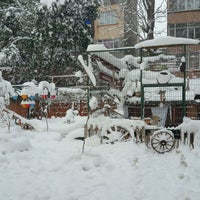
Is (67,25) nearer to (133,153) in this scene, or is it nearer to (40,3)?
(40,3)

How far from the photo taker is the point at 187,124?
22.4 ft

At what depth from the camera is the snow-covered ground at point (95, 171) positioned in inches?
164

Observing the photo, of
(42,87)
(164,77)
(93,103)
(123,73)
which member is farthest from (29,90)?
(164,77)

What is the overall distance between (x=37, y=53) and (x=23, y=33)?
2.00 m

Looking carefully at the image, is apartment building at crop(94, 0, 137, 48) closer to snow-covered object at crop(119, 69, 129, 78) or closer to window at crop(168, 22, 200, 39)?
window at crop(168, 22, 200, 39)

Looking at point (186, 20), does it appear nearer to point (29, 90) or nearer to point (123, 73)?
point (29, 90)

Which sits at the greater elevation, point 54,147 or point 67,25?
point 67,25

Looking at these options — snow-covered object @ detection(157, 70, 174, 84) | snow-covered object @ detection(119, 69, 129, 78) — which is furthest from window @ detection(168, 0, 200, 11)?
snow-covered object @ detection(157, 70, 174, 84)

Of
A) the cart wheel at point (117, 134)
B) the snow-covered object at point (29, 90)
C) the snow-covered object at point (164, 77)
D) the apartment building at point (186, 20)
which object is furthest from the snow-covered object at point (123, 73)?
the apartment building at point (186, 20)

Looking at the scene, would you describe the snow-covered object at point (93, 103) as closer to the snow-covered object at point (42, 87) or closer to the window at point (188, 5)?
the snow-covered object at point (42, 87)

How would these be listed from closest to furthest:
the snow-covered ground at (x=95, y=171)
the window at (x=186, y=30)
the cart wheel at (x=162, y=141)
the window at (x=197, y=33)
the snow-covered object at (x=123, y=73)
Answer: the snow-covered ground at (x=95, y=171) < the cart wheel at (x=162, y=141) < the snow-covered object at (x=123, y=73) < the window at (x=197, y=33) < the window at (x=186, y=30)

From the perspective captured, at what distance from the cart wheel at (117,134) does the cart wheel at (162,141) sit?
81 cm

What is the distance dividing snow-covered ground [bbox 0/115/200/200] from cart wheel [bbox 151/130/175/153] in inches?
6.9

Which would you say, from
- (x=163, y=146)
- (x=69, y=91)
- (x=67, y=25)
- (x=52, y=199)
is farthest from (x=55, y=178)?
(x=67, y=25)
